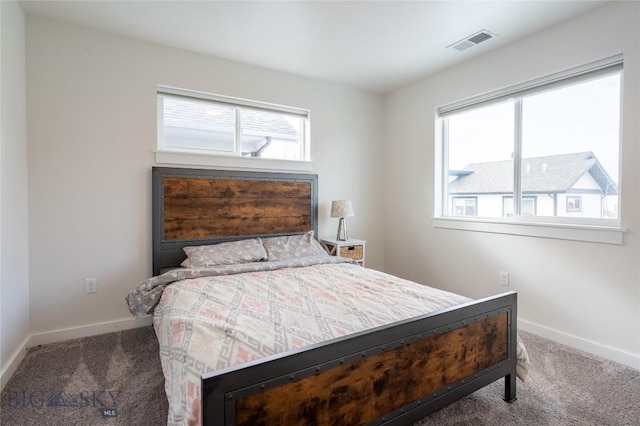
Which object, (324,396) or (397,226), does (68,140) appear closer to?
(324,396)

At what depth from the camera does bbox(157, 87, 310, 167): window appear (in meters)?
3.08

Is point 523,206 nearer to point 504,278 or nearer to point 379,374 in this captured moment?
point 504,278

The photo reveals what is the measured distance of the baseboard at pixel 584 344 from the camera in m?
2.22

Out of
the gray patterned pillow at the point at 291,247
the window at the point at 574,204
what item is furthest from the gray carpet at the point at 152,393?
the gray patterned pillow at the point at 291,247

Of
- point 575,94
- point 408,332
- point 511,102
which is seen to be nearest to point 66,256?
point 408,332

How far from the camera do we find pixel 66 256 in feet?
8.58

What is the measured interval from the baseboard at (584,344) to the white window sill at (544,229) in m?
0.77

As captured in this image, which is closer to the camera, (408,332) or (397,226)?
(408,332)

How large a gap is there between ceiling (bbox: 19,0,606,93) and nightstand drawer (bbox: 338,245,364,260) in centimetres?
195

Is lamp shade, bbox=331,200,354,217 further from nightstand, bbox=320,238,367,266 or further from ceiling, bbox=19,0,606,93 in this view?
ceiling, bbox=19,0,606,93

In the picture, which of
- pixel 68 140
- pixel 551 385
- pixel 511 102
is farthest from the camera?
pixel 511 102

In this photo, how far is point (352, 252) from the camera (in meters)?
3.61

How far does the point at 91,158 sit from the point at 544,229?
3.82 metres

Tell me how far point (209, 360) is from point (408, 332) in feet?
2.75
